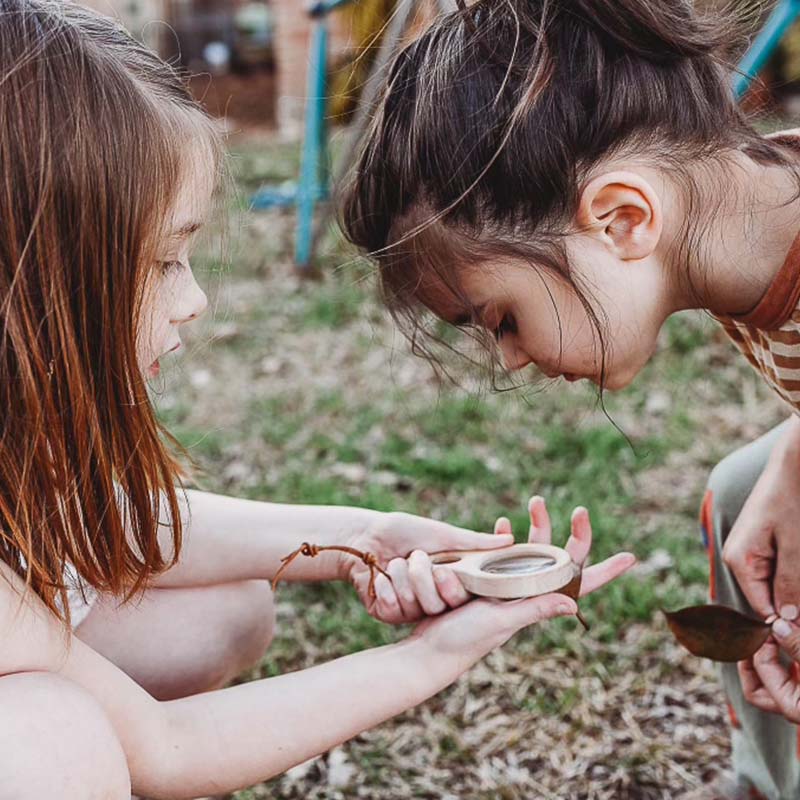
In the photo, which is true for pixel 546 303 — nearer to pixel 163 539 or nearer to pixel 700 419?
pixel 163 539

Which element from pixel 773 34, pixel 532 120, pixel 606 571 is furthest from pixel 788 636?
pixel 773 34

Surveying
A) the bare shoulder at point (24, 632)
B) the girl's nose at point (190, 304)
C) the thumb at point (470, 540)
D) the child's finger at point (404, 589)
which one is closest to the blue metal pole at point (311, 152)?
the thumb at point (470, 540)

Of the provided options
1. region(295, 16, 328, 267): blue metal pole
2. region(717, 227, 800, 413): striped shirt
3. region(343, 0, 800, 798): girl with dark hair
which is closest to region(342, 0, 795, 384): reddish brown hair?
region(343, 0, 800, 798): girl with dark hair

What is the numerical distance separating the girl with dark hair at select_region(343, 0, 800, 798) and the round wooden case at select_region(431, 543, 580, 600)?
251 millimetres

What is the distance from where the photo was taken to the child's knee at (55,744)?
117cm

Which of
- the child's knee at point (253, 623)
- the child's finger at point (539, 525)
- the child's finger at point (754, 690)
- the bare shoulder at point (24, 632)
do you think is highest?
the bare shoulder at point (24, 632)

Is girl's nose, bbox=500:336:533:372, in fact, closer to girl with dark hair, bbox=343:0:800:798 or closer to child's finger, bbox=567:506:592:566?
girl with dark hair, bbox=343:0:800:798

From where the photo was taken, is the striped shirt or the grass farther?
the grass

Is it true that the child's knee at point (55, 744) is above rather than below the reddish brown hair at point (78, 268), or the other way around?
below

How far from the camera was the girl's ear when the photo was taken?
54.6 inches

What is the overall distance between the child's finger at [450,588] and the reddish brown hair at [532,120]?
36 cm

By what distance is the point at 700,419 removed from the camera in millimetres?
3189

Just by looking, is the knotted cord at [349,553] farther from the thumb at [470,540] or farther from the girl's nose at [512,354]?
the girl's nose at [512,354]

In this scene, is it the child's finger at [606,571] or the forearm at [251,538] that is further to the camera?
the forearm at [251,538]
